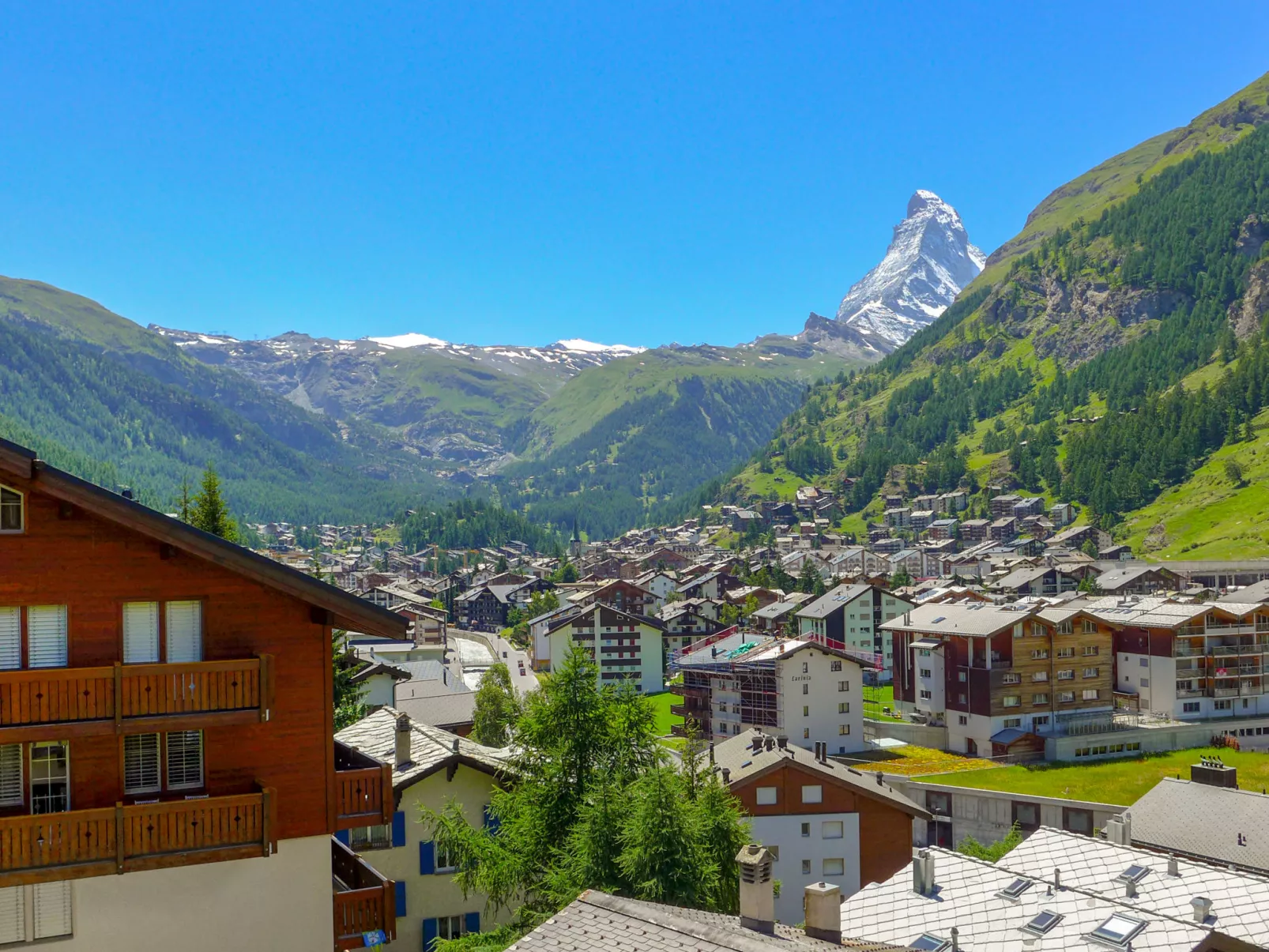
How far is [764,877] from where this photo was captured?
18969 millimetres

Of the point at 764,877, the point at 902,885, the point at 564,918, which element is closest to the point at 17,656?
the point at 564,918

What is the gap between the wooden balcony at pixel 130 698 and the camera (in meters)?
13.9

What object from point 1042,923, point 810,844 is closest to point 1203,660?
point 810,844

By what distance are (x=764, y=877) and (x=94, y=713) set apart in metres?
11.0

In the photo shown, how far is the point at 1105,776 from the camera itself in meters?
74.4

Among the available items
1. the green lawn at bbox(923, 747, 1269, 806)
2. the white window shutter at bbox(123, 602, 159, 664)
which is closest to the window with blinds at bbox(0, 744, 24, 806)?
the white window shutter at bbox(123, 602, 159, 664)

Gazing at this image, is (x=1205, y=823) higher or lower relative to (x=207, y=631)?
lower

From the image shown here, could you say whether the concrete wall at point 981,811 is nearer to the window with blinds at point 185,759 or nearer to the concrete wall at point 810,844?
the concrete wall at point 810,844

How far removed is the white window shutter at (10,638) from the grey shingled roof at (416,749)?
45.1 ft

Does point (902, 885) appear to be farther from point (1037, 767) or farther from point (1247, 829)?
point (1037, 767)

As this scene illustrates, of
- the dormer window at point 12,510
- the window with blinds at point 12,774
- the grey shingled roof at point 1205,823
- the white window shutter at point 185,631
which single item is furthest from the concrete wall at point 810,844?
the dormer window at point 12,510

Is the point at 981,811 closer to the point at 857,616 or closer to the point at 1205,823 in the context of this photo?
the point at 1205,823

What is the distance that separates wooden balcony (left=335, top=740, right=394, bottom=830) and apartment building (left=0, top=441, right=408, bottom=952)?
0.07 metres

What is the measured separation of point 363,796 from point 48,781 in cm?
415
